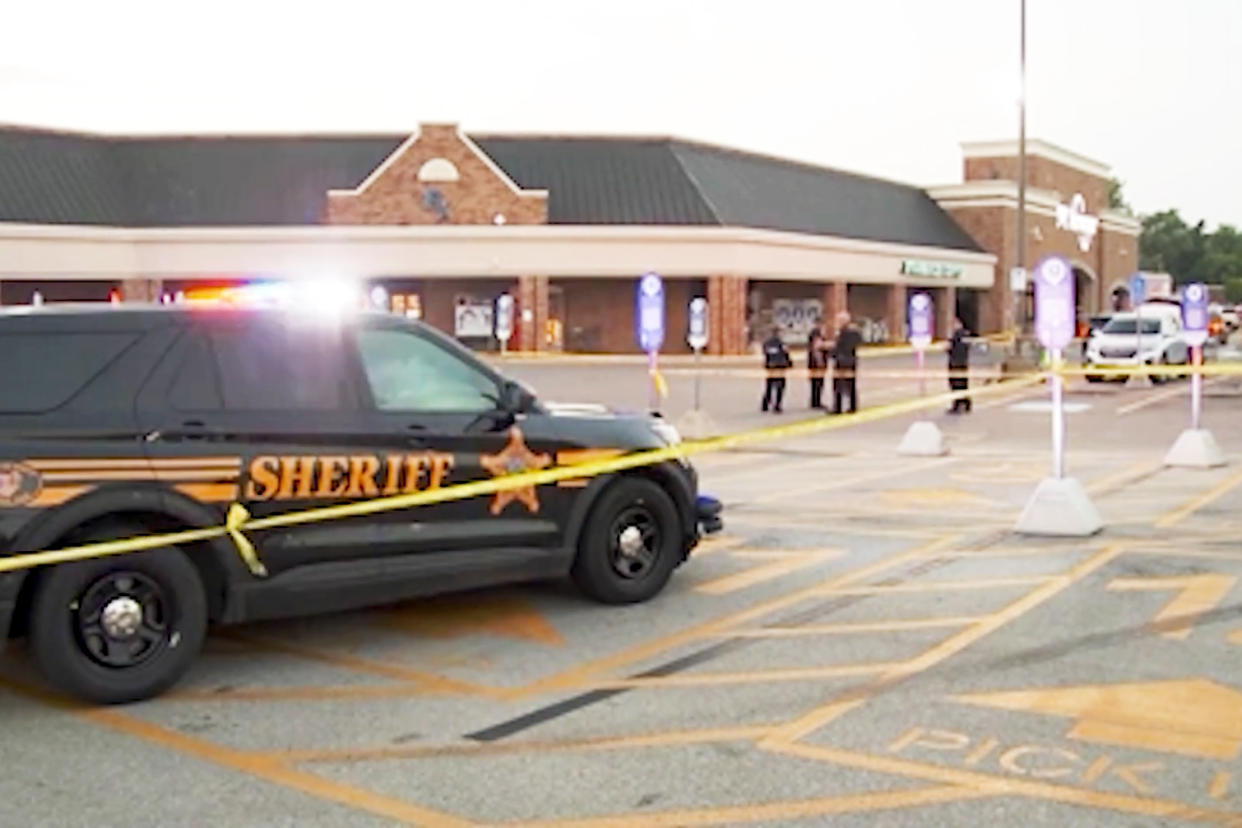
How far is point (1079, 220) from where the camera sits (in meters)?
70.9

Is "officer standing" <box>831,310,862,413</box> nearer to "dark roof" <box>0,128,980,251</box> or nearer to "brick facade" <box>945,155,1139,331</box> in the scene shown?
"dark roof" <box>0,128,980,251</box>

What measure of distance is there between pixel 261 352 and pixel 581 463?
192cm

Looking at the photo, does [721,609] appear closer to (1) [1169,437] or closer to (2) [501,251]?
(1) [1169,437]

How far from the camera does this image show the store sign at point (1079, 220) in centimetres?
6875

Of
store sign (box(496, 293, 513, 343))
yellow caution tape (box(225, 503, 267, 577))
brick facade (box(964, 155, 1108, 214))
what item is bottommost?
yellow caution tape (box(225, 503, 267, 577))

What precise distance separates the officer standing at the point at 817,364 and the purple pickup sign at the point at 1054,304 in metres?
14.4

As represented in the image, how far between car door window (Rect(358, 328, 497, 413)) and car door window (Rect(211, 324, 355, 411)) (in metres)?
0.19

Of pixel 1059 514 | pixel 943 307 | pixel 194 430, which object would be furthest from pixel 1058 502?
pixel 943 307

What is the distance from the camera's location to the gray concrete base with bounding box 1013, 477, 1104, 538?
1025 centimetres

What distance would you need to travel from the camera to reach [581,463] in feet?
25.6

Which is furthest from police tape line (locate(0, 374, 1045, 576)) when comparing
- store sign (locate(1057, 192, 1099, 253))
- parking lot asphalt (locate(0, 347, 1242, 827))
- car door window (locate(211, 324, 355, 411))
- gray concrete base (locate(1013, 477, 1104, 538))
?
store sign (locate(1057, 192, 1099, 253))

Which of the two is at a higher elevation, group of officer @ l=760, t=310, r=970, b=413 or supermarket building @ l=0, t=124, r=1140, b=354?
supermarket building @ l=0, t=124, r=1140, b=354

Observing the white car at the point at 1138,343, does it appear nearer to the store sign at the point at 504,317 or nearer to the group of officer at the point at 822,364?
the group of officer at the point at 822,364

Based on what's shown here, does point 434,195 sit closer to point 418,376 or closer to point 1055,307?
point 1055,307
